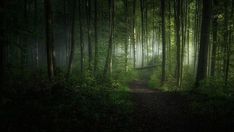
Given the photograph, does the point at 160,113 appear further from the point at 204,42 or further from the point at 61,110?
the point at 204,42

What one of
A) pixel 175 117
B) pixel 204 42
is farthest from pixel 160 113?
pixel 204 42

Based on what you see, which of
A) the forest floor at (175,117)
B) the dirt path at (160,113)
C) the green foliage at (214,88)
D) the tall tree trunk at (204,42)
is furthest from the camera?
the tall tree trunk at (204,42)

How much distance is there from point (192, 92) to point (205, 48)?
307 cm

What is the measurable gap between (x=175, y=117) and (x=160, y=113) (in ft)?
3.42

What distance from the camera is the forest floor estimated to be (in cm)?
1009

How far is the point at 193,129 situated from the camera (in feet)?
32.6

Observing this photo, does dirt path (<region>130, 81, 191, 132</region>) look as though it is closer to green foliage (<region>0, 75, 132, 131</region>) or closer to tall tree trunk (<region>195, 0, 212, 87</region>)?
green foliage (<region>0, 75, 132, 131</region>)

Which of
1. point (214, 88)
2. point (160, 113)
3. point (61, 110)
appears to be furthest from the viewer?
point (214, 88)

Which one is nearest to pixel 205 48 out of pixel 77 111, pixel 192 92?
pixel 192 92

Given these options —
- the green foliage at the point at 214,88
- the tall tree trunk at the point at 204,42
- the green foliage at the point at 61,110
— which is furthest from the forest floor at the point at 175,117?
the tall tree trunk at the point at 204,42

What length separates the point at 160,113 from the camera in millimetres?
12484

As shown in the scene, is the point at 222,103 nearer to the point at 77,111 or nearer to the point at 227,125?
the point at 227,125

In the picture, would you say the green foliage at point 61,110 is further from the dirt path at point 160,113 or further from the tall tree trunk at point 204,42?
the tall tree trunk at point 204,42

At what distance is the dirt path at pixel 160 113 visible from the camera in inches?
412
